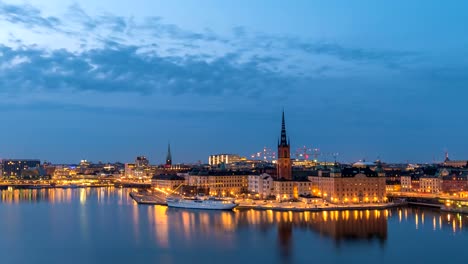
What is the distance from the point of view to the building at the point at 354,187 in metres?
30.8

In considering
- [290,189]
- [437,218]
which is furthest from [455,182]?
[437,218]

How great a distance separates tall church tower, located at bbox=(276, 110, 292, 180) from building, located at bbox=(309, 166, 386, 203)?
463 centimetres

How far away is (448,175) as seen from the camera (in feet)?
120

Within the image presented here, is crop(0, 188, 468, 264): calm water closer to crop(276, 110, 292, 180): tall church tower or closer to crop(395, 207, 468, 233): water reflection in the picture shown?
crop(395, 207, 468, 233): water reflection

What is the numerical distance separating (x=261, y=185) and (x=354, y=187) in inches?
252

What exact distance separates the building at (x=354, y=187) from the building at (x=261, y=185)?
3.72 metres

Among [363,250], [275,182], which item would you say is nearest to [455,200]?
[275,182]

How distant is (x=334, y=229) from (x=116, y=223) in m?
8.74

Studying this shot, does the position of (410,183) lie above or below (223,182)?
below

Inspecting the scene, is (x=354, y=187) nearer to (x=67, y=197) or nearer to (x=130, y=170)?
(x=67, y=197)

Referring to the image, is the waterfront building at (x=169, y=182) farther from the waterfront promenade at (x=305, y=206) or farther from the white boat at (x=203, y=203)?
the waterfront promenade at (x=305, y=206)

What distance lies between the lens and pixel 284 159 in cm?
3681

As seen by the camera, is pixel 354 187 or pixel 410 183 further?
pixel 410 183

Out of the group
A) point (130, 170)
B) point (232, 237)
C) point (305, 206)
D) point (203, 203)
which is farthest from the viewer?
point (130, 170)
